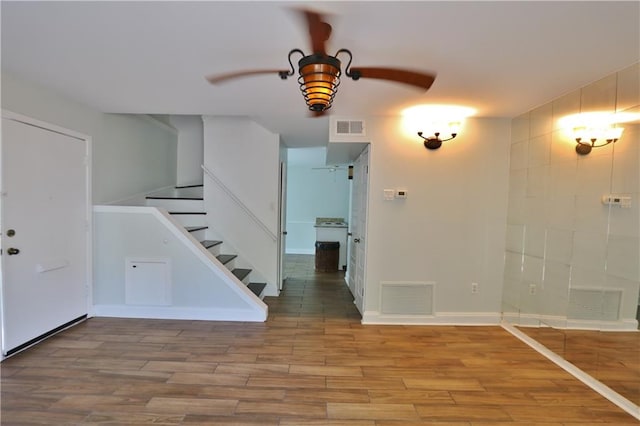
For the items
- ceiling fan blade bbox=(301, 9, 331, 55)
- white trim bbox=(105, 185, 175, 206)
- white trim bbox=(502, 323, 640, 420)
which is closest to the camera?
ceiling fan blade bbox=(301, 9, 331, 55)

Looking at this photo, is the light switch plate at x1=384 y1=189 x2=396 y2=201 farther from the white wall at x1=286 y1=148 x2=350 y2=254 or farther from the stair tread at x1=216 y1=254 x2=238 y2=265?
the white wall at x1=286 y1=148 x2=350 y2=254

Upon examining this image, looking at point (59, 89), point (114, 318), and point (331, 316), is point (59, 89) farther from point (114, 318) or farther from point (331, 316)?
point (331, 316)

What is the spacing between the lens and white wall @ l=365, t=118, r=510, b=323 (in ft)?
11.4

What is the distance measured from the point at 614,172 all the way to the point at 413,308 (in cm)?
220

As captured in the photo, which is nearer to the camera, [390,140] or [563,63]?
[563,63]

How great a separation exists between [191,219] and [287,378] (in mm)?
2812

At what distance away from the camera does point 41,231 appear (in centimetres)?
287

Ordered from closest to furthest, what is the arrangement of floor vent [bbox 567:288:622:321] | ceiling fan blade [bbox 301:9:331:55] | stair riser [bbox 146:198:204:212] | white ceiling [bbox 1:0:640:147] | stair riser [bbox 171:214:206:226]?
ceiling fan blade [bbox 301:9:331:55], white ceiling [bbox 1:0:640:147], floor vent [bbox 567:288:622:321], stair riser [bbox 171:214:206:226], stair riser [bbox 146:198:204:212]

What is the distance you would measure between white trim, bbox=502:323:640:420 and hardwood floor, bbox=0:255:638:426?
0.07 m

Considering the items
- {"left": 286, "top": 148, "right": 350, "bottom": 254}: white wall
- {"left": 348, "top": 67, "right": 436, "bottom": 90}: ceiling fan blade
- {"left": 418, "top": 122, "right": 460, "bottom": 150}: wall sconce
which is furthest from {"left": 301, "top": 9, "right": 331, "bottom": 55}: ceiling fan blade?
{"left": 286, "top": 148, "right": 350, "bottom": 254}: white wall

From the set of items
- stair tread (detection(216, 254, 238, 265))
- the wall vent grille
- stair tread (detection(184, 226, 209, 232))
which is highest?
the wall vent grille

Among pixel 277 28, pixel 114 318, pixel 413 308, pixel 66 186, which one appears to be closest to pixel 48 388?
pixel 114 318

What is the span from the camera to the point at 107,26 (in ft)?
5.83

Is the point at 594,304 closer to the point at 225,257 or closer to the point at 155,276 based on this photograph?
the point at 225,257
